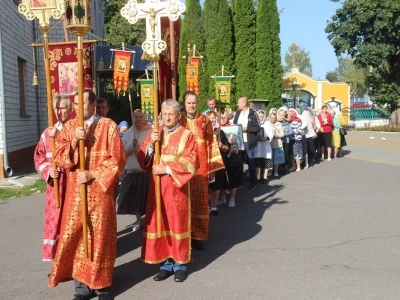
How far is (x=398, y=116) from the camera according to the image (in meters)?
35.6

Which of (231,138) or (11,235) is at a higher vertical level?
(231,138)

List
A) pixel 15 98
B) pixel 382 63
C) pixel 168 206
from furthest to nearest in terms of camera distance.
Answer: pixel 382 63 → pixel 15 98 → pixel 168 206

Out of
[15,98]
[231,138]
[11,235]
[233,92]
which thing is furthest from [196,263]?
[233,92]

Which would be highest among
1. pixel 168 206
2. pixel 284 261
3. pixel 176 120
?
pixel 176 120

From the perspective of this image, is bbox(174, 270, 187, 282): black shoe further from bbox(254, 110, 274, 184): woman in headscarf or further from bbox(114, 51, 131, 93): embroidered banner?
bbox(254, 110, 274, 184): woman in headscarf

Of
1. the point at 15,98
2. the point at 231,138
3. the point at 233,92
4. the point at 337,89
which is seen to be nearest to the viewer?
the point at 231,138

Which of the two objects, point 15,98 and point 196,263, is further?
point 15,98

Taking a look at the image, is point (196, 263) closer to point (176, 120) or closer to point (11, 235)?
point (176, 120)

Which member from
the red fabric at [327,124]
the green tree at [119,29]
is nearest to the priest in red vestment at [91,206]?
the red fabric at [327,124]

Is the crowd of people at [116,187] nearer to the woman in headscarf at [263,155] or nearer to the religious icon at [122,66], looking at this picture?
the religious icon at [122,66]

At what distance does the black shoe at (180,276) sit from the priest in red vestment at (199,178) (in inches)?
38.2

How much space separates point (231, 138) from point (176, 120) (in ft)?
12.5

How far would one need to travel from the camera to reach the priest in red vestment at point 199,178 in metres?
6.21

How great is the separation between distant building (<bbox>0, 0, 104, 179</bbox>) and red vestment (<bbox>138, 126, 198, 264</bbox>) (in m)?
6.71
